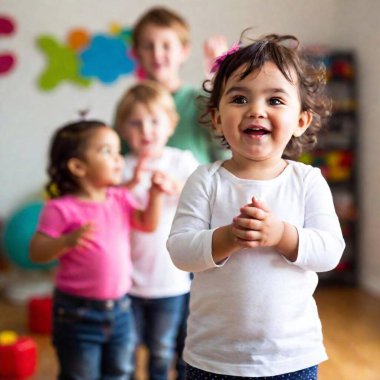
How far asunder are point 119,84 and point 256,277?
10.9 ft

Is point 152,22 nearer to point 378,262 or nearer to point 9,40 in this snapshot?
point 9,40

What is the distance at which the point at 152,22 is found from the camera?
2.01 m

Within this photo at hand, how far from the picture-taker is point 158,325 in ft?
6.16

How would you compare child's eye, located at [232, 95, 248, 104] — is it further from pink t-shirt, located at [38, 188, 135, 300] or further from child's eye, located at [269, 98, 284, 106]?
pink t-shirt, located at [38, 188, 135, 300]

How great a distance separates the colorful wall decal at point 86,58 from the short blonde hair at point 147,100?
90.0 inches

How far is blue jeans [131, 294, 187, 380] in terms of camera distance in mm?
1854

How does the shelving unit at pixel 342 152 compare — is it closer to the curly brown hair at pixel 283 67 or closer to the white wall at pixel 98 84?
the white wall at pixel 98 84

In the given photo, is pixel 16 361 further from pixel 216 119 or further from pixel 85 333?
pixel 216 119

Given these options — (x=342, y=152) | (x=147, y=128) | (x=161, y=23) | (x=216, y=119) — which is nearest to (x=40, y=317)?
(x=147, y=128)

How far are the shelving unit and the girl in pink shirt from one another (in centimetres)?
262

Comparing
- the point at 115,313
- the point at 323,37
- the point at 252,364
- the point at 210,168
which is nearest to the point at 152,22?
the point at 115,313

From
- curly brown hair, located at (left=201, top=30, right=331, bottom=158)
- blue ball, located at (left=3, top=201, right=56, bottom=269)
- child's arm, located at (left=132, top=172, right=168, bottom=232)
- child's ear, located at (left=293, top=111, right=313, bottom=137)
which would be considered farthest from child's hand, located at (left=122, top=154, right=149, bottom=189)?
blue ball, located at (left=3, top=201, right=56, bottom=269)

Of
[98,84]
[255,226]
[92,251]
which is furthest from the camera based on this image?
[98,84]

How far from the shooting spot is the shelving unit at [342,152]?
13.6ft
